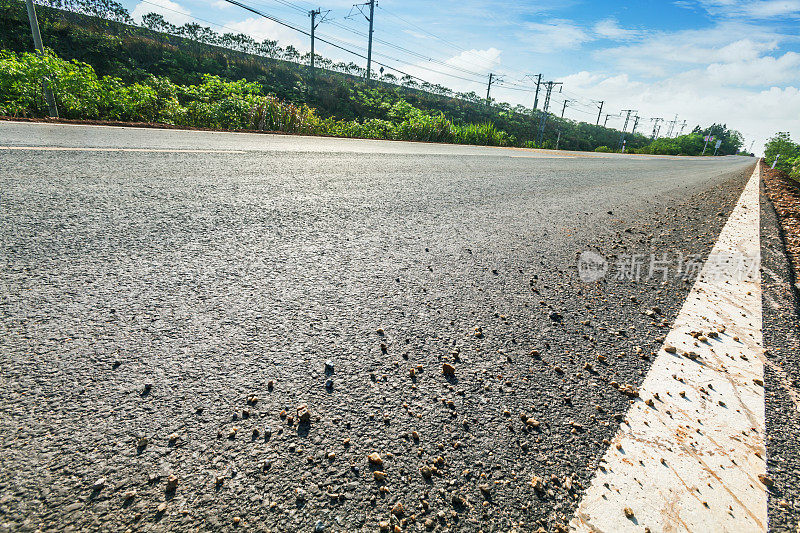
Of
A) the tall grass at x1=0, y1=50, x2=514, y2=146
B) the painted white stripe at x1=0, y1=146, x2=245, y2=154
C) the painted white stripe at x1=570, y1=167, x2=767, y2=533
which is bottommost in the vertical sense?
the painted white stripe at x1=570, y1=167, x2=767, y2=533

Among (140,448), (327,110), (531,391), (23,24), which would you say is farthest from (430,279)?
(23,24)

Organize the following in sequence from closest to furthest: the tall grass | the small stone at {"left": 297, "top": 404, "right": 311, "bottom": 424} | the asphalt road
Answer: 1. the asphalt road
2. the small stone at {"left": 297, "top": 404, "right": 311, "bottom": 424}
3. the tall grass

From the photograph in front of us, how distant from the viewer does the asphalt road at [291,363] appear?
728 mm

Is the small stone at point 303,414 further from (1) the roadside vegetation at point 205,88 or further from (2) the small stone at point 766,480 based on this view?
(1) the roadside vegetation at point 205,88

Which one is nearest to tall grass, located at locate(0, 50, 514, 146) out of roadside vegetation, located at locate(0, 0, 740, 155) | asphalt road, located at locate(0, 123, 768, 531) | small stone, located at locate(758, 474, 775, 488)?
roadside vegetation, located at locate(0, 0, 740, 155)

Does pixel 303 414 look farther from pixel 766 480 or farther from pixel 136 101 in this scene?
pixel 136 101

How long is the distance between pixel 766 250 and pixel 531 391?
9.01 ft

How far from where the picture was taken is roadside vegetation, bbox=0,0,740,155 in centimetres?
787

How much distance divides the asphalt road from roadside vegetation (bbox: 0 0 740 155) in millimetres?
7736

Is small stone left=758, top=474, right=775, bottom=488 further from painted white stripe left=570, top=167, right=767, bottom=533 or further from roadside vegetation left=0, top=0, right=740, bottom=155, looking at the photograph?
roadside vegetation left=0, top=0, right=740, bottom=155

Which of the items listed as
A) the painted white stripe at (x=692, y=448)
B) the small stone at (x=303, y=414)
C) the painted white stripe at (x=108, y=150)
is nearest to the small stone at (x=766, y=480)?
the painted white stripe at (x=692, y=448)

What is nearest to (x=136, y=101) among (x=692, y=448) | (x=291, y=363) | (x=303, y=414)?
(x=291, y=363)

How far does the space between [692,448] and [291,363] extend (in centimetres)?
109

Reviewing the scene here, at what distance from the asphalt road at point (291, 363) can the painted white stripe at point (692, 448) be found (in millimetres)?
55
